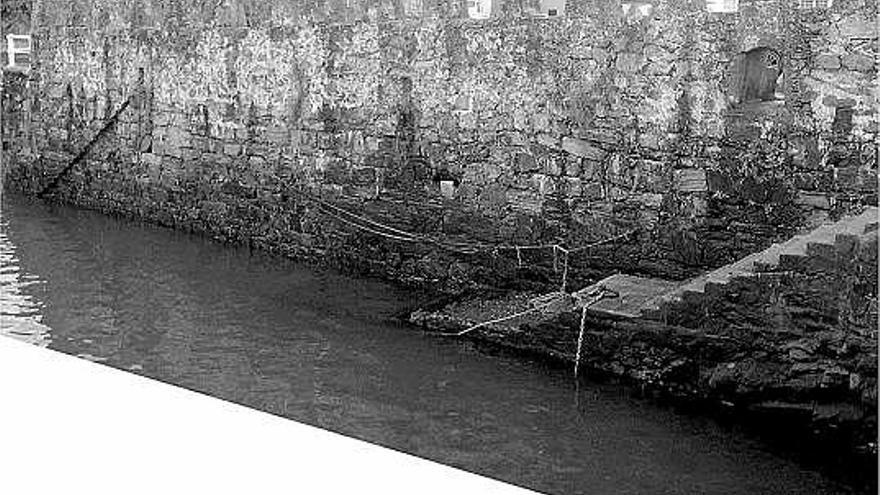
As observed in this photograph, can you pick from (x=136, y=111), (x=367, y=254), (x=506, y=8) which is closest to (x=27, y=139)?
(x=136, y=111)

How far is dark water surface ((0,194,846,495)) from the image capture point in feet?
11.0

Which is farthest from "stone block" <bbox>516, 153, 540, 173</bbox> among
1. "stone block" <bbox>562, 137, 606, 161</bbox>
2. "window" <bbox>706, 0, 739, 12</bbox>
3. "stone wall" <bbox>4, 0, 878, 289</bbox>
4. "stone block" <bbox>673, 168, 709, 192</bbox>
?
"window" <bbox>706, 0, 739, 12</bbox>

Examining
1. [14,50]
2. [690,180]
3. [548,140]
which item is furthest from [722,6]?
[14,50]

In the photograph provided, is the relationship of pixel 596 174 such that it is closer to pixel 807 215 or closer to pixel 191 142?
pixel 807 215

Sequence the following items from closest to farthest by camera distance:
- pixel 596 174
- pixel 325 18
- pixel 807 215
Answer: pixel 807 215
pixel 596 174
pixel 325 18

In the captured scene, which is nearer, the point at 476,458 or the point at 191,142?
the point at 476,458

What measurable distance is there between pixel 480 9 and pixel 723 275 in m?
1.39

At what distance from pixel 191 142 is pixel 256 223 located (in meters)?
0.48

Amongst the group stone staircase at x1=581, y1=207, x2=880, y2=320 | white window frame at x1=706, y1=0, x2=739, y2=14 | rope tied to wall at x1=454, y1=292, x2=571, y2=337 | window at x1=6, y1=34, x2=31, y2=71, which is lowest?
rope tied to wall at x1=454, y1=292, x2=571, y2=337

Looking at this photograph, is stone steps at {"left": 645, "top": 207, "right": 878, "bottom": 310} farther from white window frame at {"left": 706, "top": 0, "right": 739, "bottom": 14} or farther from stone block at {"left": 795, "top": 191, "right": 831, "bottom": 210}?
white window frame at {"left": 706, "top": 0, "right": 739, "bottom": 14}

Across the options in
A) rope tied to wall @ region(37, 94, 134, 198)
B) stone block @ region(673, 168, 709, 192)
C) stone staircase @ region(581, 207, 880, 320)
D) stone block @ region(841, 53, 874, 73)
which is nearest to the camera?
stone staircase @ region(581, 207, 880, 320)

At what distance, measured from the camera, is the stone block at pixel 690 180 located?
160 inches

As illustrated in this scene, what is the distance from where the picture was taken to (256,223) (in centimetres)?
495

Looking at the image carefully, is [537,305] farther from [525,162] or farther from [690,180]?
[525,162]
